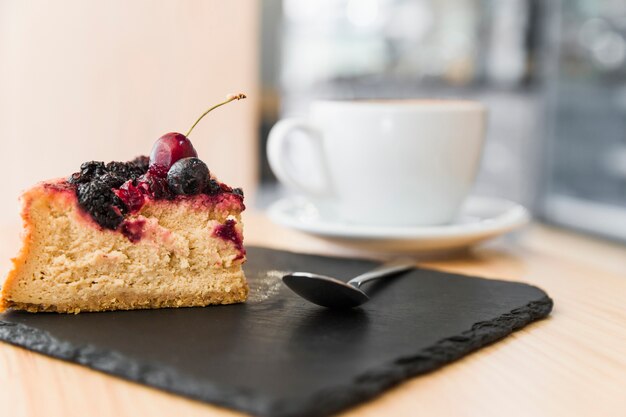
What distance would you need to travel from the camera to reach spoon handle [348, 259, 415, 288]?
1.08 m

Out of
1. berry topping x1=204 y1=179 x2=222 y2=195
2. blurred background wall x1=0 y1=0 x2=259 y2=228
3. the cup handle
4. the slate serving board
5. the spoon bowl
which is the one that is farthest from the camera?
blurred background wall x1=0 y1=0 x2=259 y2=228

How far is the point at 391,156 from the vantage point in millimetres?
1420

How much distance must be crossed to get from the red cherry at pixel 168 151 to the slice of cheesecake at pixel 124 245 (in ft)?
0.05

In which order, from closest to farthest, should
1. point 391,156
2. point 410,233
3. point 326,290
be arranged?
1. point 326,290
2. point 410,233
3. point 391,156

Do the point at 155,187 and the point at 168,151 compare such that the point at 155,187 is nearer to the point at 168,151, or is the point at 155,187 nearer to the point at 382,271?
the point at 168,151

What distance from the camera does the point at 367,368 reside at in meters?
0.71

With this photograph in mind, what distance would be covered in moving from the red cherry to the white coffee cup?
42 cm

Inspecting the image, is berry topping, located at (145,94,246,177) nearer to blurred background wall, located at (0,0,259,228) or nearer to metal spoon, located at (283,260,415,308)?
metal spoon, located at (283,260,415,308)

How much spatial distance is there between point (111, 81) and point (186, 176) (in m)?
2.19

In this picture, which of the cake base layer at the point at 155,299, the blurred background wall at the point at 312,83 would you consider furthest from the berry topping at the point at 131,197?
the blurred background wall at the point at 312,83

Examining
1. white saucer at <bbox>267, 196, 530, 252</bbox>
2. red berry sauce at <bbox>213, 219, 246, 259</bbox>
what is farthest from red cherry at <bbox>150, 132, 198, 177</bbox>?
white saucer at <bbox>267, 196, 530, 252</bbox>

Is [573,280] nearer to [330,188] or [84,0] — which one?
[330,188]

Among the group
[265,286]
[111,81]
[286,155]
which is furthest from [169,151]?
[111,81]

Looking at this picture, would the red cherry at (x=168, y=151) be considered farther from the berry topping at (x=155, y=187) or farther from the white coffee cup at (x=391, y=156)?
the white coffee cup at (x=391, y=156)
